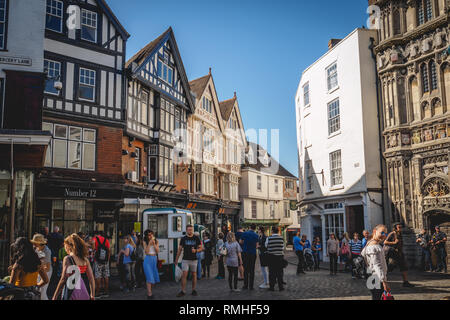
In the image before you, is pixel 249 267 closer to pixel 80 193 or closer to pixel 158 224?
pixel 158 224

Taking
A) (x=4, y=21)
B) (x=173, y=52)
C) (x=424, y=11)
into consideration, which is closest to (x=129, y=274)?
(x=4, y=21)

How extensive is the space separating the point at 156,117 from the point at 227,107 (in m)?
16.6

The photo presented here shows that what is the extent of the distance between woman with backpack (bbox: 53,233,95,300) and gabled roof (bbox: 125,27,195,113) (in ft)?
57.2

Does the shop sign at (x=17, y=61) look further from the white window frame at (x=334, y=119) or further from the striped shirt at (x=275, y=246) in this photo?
the white window frame at (x=334, y=119)

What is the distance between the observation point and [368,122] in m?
20.5

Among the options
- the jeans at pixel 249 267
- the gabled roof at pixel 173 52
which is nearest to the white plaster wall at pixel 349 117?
the gabled roof at pixel 173 52

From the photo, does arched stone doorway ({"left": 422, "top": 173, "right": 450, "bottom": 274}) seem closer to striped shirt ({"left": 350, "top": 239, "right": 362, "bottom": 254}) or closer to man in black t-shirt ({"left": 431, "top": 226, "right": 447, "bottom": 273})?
man in black t-shirt ({"left": 431, "top": 226, "right": 447, "bottom": 273})

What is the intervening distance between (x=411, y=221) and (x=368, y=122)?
5282mm

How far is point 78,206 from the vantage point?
19.3 m

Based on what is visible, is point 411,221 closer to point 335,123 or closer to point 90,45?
point 335,123

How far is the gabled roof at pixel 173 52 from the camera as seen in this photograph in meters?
23.8

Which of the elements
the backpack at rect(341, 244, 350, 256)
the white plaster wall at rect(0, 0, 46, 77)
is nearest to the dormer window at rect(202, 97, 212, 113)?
the white plaster wall at rect(0, 0, 46, 77)
